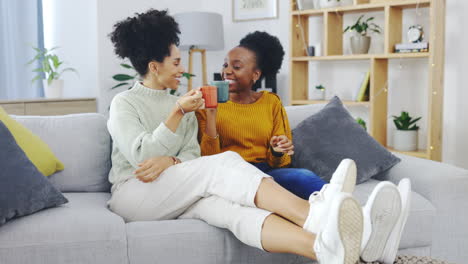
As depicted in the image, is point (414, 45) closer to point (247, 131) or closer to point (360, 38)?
point (360, 38)

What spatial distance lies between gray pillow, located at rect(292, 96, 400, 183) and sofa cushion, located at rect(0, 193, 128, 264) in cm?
93

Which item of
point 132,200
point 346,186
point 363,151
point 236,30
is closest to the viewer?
point 346,186

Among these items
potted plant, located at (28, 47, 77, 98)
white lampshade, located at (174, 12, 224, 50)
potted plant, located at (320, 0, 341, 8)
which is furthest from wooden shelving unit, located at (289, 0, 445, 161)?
potted plant, located at (28, 47, 77, 98)

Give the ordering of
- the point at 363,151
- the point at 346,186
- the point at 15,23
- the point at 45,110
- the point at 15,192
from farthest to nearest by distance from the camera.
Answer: the point at 15,23, the point at 45,110, the point at 363,151, the point at 15,192, the point at 346,186

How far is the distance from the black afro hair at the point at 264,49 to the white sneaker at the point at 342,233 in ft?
3.67

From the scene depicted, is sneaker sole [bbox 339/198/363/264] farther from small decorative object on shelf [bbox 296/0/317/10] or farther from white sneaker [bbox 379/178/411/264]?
small decorative object on shelf [bbox 296/0/317/10]

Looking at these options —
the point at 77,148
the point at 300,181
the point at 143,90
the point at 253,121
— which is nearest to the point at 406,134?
the point at 253,121

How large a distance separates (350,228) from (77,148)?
130cm

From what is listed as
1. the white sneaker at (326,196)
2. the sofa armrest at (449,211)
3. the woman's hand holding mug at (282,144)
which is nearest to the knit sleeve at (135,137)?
the woman's hand holding mug at (282,144)

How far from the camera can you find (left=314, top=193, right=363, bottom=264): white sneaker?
1288 millimetres

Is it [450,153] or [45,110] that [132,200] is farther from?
[450,153]

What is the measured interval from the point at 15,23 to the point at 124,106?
300cm

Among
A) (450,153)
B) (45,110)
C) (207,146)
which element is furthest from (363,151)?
(45,110)

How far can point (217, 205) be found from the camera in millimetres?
1700
